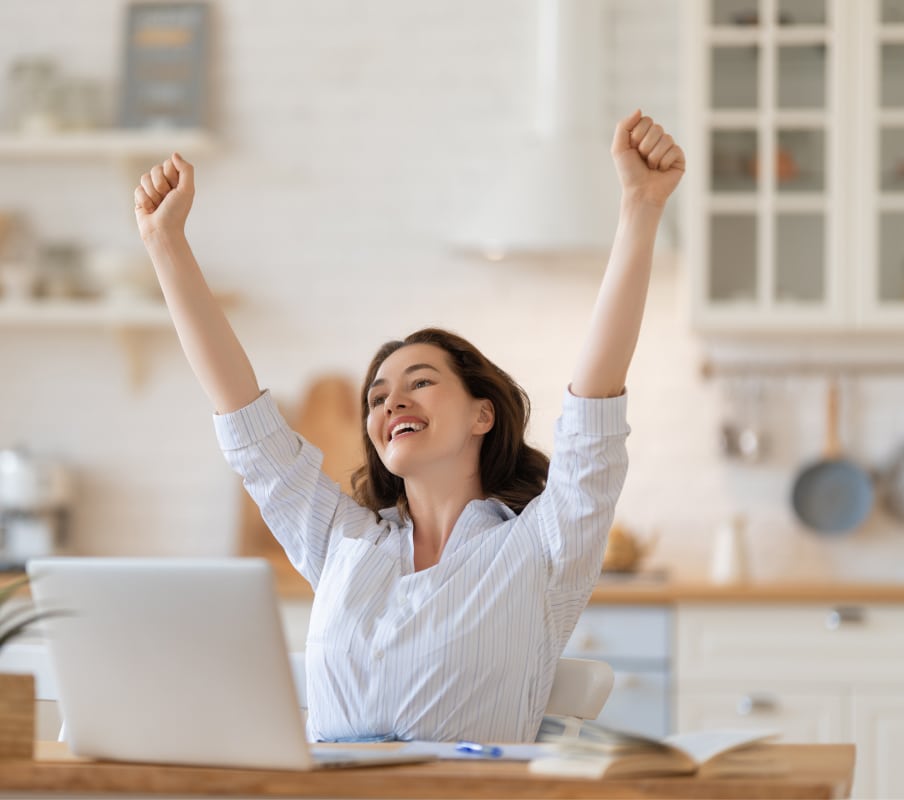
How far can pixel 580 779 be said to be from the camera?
4.14 ft

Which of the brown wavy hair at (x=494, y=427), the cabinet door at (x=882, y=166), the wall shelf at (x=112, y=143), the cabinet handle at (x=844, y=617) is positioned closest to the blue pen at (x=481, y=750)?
the brown wavy hair at (x=494, y=427)

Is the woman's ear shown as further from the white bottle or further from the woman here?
the white bottle

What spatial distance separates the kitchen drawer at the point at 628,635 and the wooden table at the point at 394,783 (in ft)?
7.32

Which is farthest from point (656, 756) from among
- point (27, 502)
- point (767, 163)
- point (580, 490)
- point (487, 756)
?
point (27, 502)

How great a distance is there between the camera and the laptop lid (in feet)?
4.25

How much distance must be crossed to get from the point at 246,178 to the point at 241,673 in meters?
3.23

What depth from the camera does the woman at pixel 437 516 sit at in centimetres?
176

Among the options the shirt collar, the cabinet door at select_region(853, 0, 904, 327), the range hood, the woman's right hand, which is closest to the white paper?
the shirt collar

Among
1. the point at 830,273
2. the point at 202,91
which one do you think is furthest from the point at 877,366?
the point at 202,91

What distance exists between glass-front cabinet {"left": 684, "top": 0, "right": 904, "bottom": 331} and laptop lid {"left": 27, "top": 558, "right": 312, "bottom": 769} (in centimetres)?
273

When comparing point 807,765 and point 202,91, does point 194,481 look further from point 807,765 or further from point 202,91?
point 807,765

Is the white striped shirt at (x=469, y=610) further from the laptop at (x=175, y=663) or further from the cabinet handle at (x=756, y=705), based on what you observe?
the cabinet handle at (x=756, y=705)

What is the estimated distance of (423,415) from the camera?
6.51 ft

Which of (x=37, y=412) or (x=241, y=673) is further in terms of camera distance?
(x=37, y=412)
